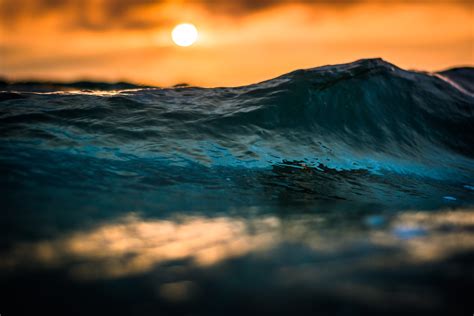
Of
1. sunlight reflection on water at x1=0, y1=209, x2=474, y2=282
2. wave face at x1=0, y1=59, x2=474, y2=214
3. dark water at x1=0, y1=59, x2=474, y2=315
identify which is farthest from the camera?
wave face at x1=0, y1=59, x2=474, y2=214

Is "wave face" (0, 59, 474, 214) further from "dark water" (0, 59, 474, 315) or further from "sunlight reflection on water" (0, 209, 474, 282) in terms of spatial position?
"sunlight reflection on water" (0, 209, 474, 282)

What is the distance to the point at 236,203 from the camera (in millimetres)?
3080

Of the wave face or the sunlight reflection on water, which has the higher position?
the wave face

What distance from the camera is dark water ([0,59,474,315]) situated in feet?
5.18

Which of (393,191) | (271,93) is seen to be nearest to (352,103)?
(271,93)

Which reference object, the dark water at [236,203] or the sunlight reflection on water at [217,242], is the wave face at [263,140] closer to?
the dark water at [236,203]

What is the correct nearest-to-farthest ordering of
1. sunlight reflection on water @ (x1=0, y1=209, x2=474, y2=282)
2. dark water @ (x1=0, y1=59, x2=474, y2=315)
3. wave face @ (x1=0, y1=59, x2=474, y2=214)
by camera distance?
dark water @ (x1=0, y1=59, x2=474, y2=315) → sunlight reflection on water @ (x1=0, y1=209, x2=474, y2=282) → wave face @ (x1=0, y1=59, x2=474, y2=214)

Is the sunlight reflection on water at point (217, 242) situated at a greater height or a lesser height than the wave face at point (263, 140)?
lesser

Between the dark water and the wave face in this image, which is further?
the wave face

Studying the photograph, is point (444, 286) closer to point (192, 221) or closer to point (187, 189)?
point (192, 221)

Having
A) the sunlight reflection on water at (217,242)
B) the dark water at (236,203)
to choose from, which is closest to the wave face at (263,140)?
the dark water at (236,203)

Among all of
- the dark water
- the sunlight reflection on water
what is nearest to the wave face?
the dark water

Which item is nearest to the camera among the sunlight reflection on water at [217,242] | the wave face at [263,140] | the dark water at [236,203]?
the dark water at [236,203]

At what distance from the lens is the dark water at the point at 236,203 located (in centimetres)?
158
